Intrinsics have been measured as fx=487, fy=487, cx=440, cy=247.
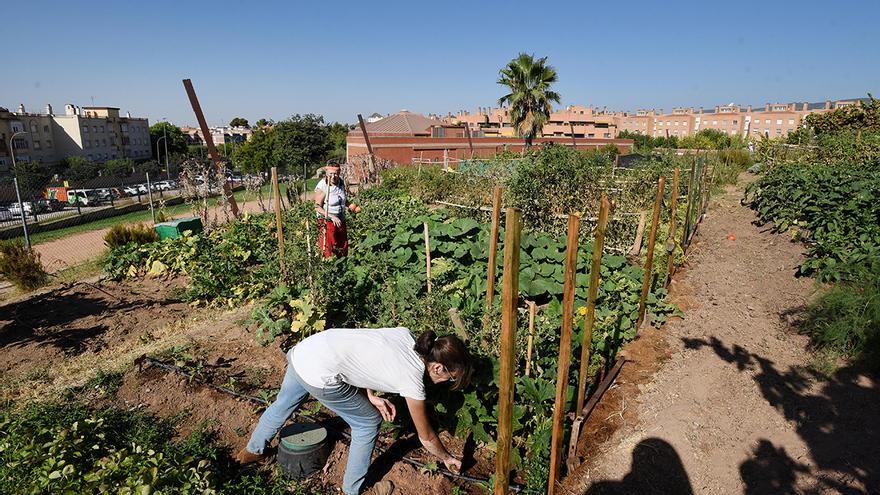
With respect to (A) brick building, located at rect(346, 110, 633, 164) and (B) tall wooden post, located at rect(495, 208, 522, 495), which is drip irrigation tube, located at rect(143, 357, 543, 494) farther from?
(A) brick building, located at rect(346, 110, 633, 164)

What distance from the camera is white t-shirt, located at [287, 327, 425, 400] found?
2307 millimetres

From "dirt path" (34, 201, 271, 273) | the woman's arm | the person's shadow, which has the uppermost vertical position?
the woman's arm

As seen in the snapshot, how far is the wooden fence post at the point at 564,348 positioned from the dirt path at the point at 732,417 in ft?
1.09

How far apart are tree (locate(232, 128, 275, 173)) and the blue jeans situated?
36.7 meters

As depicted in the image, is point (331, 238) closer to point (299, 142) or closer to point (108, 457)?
point (108, 457)

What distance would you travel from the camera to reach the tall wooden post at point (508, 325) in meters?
1.78

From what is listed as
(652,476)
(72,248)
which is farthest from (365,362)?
(72,248)

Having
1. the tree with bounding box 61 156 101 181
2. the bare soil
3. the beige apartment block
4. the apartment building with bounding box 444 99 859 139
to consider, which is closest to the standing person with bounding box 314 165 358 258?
the bare soil

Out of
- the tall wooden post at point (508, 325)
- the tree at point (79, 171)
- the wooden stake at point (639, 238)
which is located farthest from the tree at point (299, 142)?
the tall wooden post at point (508, 325)

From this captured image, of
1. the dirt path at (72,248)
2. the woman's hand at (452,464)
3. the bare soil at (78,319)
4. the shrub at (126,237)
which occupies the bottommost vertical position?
the dirt path at (72,248)

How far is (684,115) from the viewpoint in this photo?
8294 cm

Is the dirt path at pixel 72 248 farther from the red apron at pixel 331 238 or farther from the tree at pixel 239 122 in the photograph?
the tree at pixel 239 122

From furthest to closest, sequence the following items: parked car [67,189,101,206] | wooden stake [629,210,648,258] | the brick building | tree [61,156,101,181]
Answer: the brick building
tree [61,156,101,181]
parked car [67,189,101,206]
wooden stake [629,210,648,258]

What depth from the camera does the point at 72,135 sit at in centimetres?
4947
